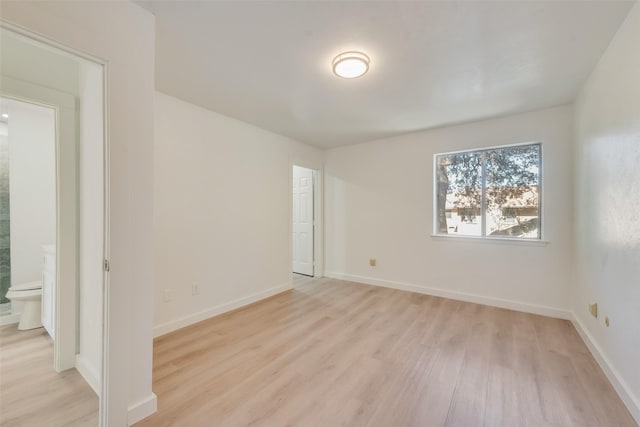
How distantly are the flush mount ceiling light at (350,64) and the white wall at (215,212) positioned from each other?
172 cm

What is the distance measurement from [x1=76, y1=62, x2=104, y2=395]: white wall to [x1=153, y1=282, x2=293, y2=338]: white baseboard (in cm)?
68

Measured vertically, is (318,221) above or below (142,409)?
above

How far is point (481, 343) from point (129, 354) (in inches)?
110

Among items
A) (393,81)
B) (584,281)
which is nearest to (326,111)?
(393,81)

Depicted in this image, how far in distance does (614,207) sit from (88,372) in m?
3.94

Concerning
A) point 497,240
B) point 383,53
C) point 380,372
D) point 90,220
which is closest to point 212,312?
point 90,220

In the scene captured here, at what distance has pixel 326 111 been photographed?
3039 millimetres

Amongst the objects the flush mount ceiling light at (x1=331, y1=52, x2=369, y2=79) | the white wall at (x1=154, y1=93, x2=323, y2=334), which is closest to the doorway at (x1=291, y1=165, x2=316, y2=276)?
the white wall at (x1=154, y1=93, x2=323, y2=334)

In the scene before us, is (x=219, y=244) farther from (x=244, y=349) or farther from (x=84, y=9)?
(x=84, y=9)

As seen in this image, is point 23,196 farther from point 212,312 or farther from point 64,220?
point 212,312

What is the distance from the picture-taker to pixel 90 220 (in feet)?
5.42

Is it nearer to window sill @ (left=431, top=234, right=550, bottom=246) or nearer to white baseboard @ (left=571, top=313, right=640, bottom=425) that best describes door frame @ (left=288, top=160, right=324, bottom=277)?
window sill @ (left=431, top=234, right=550, bottom=246)

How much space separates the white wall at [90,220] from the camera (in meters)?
1.44

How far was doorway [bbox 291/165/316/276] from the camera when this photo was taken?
488 centimetres
